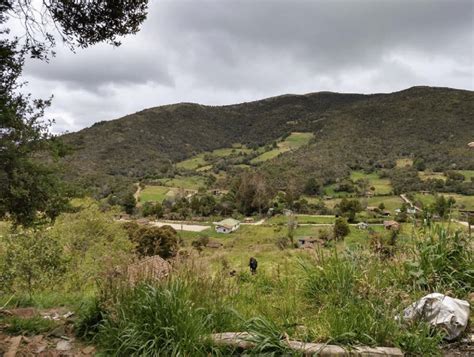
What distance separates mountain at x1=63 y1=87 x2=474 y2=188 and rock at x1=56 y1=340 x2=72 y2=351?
8054 centimetres

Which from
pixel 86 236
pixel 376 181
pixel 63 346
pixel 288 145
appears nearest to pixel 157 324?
pixel 63 346

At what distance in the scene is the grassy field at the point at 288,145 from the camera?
111312 mm

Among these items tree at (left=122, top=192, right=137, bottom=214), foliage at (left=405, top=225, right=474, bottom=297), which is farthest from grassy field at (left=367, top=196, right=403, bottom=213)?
foliage at (left=405, top=225, right=474, bottom=297)

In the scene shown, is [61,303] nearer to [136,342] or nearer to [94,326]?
[94,326]

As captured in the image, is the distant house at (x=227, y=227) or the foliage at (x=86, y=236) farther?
the distant house at (x=227, y=227)

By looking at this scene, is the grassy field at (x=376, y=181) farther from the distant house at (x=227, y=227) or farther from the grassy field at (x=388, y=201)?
the distant house at (x=227, y=227)

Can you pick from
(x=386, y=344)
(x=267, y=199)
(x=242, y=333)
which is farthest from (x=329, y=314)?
(x=267, y=199)

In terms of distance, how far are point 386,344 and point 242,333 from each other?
133 cm

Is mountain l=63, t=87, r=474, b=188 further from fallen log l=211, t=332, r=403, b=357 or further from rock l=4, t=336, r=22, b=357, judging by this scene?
fallen log l=211, t=332, r=403, b=357

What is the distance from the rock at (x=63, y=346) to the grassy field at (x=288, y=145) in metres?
104

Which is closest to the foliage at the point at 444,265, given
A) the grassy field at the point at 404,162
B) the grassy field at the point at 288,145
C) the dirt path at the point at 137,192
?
the dirt path at the point at 137,192

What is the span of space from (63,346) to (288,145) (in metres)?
116

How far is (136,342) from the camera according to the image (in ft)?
11.8

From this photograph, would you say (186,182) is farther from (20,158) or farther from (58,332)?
(58,332)
